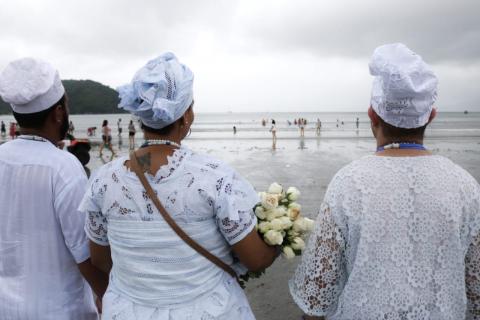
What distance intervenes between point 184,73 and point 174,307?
41.3 inches

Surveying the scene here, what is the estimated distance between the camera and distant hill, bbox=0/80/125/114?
15538cm

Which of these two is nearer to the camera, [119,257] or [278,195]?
[119,257]

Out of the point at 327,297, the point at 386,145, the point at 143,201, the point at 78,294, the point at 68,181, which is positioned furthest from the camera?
the point at 78,294

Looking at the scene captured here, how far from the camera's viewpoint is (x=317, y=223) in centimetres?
186

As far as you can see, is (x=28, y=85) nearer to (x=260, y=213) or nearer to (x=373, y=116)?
(x=260, y=213)

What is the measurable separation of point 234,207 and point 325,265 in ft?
1.87

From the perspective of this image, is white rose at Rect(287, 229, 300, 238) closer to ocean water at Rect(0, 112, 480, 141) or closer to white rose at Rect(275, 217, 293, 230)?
white rose at Rect(275, 217, 293, 230)

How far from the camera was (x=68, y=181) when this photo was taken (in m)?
2.03

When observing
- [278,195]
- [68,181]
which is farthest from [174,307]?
[68,181]

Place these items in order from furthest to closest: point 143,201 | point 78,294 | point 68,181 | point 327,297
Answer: point 78,294
point 68,181
point 327,297
point 143,201

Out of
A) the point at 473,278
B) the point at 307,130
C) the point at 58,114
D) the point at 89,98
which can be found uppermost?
the point at 89,98

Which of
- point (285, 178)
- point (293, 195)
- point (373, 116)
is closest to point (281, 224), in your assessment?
point (293, 195)

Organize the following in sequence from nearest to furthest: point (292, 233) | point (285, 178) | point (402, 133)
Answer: point (402, 133), point (292, 233), point (285, 178)

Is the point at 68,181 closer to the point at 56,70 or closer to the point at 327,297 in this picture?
the point at 56,70
